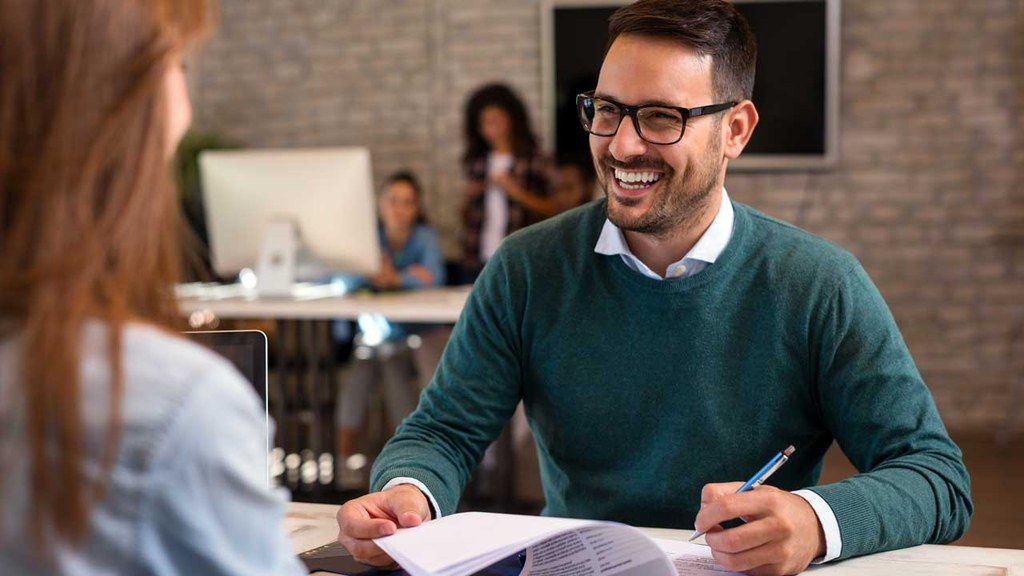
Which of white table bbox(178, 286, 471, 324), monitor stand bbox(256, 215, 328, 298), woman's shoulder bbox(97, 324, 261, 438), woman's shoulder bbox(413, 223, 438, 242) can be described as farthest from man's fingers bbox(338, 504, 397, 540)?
woman's shoulder bbox(413, 223, 438, 242)

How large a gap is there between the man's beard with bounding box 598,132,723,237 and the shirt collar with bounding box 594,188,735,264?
0.02 metres

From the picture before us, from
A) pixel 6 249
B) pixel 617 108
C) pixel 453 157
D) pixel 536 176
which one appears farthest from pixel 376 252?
pixel 6 249

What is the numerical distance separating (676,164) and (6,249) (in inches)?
40.8

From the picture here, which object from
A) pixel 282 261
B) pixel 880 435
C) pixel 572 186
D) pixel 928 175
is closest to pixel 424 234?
pixel 572 186

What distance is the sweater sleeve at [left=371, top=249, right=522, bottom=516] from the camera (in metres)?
1.45

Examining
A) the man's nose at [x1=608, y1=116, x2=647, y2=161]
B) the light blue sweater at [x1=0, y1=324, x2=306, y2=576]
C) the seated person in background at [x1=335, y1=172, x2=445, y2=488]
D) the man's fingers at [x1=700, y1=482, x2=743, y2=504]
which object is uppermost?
the man's nose at [x1=608, y1=116, x2=647, y2=161]

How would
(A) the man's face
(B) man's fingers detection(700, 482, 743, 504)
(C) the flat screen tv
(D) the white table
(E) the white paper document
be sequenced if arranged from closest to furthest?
1. (E) the white paper document
2. (B) man's fingers detection(700, 482, 743, 504)
3. (A) the man's face
4. (D) the white table
5. (C) the flat screen tv

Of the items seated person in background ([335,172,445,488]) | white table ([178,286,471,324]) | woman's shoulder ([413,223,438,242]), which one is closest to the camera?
white table ([178,286,471,324])

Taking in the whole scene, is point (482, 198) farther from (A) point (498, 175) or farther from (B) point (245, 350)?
(B) point (245, 350)

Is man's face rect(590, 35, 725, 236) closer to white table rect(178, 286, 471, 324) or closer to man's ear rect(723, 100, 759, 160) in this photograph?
man's ear rect(723, 100, 759, 160)

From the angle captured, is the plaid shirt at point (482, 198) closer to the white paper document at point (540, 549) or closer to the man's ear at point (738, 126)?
the man's ear at point (738, 126)

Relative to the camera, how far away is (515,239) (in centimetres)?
158

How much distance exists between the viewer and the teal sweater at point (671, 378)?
136 centimetres

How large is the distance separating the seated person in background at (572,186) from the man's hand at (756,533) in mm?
3671
